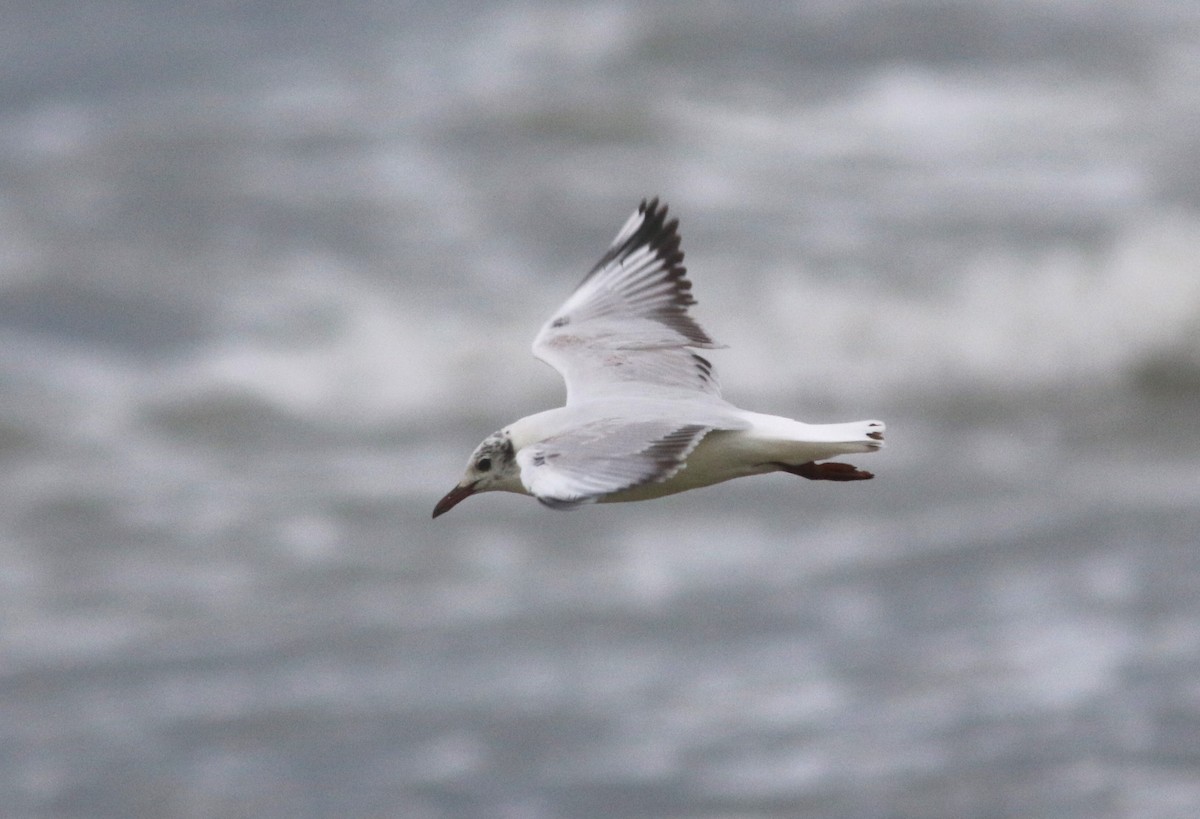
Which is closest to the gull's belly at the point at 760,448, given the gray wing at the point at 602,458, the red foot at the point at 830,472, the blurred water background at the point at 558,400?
the gray wing at the point at 602,458

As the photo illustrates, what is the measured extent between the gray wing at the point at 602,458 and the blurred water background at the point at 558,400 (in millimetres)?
6450

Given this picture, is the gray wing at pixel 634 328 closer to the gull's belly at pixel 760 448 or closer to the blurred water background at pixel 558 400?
the gull's belly at pixel 760 448

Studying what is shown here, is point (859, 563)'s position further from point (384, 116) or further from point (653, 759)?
point (384, 116)

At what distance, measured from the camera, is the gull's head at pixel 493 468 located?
718cm

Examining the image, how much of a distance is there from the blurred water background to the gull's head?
20.0 ft

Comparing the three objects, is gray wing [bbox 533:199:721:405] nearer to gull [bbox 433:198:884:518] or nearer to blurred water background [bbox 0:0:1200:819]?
gull [bbox 433:198:884:518]

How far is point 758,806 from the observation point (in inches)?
513

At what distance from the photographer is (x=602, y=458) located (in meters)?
6.64

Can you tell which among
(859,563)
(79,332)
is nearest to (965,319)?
(859,563)

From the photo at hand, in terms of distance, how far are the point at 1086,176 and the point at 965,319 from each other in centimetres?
360

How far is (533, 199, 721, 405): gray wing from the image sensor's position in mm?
7871

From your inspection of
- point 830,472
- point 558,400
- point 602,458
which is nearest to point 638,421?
point 602,458

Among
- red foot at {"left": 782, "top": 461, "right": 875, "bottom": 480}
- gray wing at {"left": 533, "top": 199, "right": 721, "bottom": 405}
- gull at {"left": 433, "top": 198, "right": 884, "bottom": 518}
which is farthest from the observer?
gray wing at {"left": 533, "top": 199, "right": 721, "bottom": 405}

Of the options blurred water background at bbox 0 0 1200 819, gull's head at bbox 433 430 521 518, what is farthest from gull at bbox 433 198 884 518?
blurred water background at bbox 0 0 1200 819
